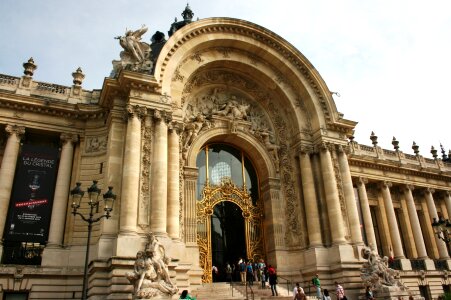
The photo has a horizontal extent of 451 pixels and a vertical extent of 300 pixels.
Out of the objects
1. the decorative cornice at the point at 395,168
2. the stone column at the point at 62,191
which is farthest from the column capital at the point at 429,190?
the stone column at the point at 62,191

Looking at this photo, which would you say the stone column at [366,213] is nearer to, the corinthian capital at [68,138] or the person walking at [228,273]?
the person walking at [228,273]

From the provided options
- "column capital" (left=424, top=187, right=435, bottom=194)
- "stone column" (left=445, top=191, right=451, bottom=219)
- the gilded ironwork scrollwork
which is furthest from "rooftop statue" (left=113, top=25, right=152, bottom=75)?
"stone column" (left=445, top=191, right=451, bottom=219)

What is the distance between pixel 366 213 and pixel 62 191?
18454 millimetres

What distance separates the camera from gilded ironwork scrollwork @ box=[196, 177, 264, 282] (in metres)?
18.2

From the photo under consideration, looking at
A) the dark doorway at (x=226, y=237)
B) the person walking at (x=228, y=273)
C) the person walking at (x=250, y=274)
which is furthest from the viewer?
the dark doorway at (x=226, y=237)

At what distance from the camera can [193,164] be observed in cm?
1895

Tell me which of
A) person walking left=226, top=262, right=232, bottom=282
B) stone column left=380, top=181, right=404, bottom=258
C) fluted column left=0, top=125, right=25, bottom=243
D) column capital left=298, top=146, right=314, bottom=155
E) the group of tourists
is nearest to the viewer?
the group of tourists

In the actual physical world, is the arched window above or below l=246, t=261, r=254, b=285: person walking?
above

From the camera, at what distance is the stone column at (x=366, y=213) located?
25.0 metres

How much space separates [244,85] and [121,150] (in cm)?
861

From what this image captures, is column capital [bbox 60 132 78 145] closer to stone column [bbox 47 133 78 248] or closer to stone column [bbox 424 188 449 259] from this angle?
stone column [bbox 47 133 78 248]

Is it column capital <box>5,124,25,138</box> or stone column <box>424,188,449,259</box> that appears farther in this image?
stone column <box>424,188,449,259</box>

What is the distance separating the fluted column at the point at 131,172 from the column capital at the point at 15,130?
5321mm

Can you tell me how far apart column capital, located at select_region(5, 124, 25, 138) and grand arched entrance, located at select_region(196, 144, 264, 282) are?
26.4 feet
